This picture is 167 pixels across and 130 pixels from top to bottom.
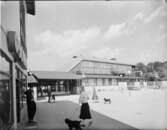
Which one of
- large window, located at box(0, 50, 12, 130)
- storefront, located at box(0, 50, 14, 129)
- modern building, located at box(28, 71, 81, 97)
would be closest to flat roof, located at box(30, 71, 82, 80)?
modern building, located at box(28, 71, 81, 97)

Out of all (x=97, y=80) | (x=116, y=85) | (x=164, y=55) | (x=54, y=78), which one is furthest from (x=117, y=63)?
(x=164, y=55)

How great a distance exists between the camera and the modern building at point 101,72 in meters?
36.1

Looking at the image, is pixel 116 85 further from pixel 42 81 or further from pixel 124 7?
pixel 124 7

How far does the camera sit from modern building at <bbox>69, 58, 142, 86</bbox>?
36081 millimetres

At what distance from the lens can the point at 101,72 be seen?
139 feet

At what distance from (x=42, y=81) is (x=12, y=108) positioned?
2098 cm

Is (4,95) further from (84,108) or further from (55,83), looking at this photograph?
(55,83)

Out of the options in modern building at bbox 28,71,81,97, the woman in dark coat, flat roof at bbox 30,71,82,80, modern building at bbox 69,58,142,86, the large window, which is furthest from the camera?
modern building at bbox 69,58,142,86

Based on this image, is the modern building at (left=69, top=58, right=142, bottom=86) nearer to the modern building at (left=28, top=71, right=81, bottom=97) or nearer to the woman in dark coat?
the modern building at (left=28, top=71, right=81, bottom=97)

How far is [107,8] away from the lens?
6.72 meters

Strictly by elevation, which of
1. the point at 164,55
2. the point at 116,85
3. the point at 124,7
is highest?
the point at 124,7

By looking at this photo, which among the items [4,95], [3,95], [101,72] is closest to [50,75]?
[101,72]

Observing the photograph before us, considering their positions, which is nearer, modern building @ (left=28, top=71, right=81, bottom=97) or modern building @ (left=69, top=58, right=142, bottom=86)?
modern building @ (left=28, top=71, right=81, bottom=97)

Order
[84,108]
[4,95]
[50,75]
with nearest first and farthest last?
[4,95] → [84,108] → [50,75]
